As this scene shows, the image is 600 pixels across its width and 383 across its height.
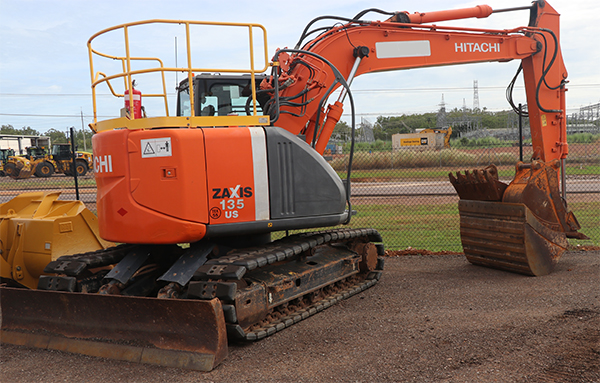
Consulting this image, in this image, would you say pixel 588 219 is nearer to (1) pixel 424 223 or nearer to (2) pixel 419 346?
(1) pixel 424 223

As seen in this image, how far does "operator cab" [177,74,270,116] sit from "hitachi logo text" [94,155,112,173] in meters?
1.27

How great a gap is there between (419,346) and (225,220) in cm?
221

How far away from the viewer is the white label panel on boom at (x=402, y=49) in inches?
279

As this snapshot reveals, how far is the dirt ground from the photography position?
13.6 feet

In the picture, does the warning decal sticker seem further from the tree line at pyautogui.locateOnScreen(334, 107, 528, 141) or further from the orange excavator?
the tree line at pyautogui.locateOnScreen(334, 107, 528, 141)

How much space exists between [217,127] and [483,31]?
15.3ft

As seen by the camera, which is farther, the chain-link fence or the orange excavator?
the chain-link fence

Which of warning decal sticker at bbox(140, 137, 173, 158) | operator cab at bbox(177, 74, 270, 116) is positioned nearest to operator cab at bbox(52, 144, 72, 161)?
operator cab at bbox(177, 74, 270, 116)

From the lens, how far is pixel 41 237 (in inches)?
255

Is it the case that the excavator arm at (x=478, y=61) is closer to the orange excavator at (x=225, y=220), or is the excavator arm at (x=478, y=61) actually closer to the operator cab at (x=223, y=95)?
the orange excavator at (x=225, y=220)

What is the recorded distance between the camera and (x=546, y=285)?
21.3 ft

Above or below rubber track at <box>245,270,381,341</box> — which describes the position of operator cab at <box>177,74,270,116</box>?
above

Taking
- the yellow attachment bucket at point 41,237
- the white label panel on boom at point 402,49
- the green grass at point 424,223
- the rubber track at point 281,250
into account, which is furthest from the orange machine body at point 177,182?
the green grass at point 424,223

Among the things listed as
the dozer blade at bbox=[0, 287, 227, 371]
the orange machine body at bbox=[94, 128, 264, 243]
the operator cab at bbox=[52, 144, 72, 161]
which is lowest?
the dozer blade at bbox=[0, 287, 227, 371]
